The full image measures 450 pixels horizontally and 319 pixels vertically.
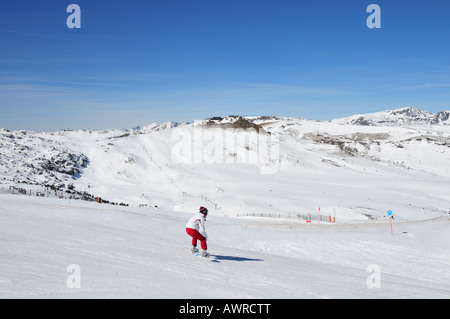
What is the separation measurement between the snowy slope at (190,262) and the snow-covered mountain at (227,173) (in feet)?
46.2

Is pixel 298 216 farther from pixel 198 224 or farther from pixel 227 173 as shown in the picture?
pixel 198 224

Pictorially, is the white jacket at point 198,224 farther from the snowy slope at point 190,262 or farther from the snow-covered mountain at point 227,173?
the snow-covered mountain at point 227,173

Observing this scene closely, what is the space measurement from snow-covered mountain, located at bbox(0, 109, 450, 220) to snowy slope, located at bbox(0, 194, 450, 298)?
1408cm

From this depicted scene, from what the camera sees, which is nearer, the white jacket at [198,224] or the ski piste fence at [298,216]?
the white jacket at [198,224]

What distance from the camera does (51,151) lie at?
55875 millimetres

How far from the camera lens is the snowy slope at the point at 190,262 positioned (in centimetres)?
815

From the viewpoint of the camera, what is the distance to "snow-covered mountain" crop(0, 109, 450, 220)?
1588 inches

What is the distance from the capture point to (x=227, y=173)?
2253 inches

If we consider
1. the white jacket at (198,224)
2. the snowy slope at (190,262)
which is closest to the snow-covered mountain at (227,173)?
the snowy slope at (190,262)

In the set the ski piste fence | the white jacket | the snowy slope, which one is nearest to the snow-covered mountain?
the ski piste fence

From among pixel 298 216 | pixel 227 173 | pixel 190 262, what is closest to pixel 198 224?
pixel 190 262

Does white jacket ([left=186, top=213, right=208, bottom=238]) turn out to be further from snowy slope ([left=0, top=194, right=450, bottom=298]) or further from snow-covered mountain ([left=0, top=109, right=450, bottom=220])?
snow-covered mountain ([left=0, top=109, right=450, bottom=220])

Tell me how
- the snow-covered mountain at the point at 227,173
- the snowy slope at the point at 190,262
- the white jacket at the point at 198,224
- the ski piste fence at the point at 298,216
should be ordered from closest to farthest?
the snowy slope at the point at 190,262 < the white jacket at the point at 198,224 < the ski piste fence at the point at 298,216 < the snow-covered mountain at the point at 227,173
